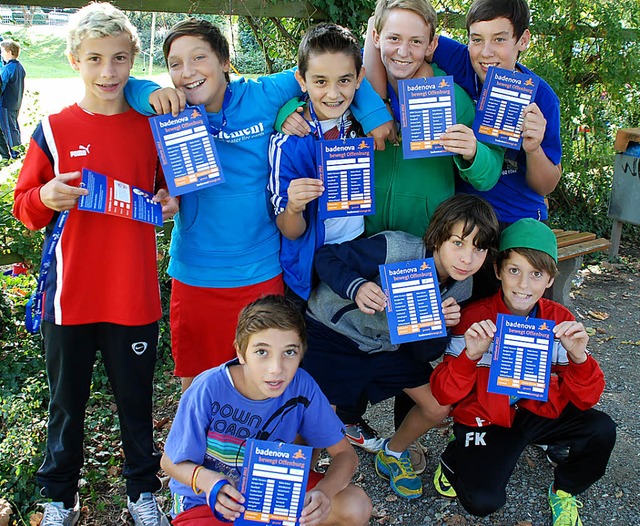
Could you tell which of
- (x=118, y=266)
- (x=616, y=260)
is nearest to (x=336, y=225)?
(x=118, y=266)

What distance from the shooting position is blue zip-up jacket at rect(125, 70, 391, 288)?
9.14 ft

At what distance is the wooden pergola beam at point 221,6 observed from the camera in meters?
3.88

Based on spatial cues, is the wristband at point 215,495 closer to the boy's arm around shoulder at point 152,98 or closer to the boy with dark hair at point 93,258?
the boy with dark hair at point 93,258

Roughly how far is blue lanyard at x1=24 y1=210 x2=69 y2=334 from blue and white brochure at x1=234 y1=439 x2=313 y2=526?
1093mm

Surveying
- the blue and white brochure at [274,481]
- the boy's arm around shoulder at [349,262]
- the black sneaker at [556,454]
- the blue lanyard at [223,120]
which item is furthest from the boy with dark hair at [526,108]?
the blue and white brochure at [274,481]

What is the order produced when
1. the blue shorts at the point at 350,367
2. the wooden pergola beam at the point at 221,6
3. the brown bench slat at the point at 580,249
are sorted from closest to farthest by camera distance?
the blue shorts at the point at 350,367 < the wooden pergola beam at the point at 221,6 < the brown bench slat at the point at 580,249

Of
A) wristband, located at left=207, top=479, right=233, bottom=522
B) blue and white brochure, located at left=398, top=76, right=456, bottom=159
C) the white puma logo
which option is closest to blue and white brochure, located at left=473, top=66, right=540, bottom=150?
blue and white brochure, located at left=398, top=76, right=456, bottom=159

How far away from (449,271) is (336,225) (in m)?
0.53

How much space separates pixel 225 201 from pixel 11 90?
7358 mm

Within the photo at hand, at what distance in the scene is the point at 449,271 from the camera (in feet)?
9.37

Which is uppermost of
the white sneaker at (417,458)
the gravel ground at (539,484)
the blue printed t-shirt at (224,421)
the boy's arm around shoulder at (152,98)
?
the boy's arm around shoulder at (152,98)

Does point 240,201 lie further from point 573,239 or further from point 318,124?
point 573,239

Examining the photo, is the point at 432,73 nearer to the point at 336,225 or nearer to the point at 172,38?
the point at 336,225

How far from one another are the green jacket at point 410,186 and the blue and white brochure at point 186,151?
78 cm
